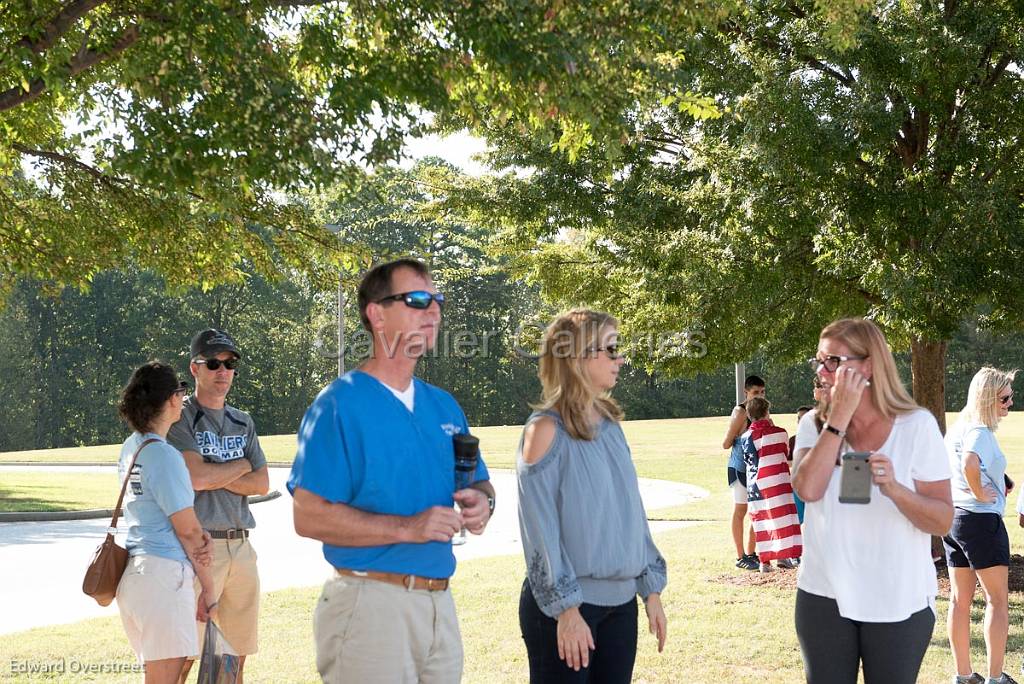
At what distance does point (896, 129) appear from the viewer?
941 cm

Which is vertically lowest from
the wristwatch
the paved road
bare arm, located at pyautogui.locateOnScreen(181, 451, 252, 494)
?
the paved road

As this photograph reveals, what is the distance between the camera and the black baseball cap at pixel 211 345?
18.6 ft

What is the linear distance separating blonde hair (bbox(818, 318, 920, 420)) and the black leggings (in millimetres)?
740

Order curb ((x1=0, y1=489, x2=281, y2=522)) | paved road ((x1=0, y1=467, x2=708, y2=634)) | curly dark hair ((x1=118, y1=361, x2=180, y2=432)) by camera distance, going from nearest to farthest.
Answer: curly dark hair ((x1=118, y1=361, x2=180, y2=432)), paved road ((x1=0, y1=467, x2=708, y2=634)), curb ((x1=0, y1=489, x2=281, y2=522))

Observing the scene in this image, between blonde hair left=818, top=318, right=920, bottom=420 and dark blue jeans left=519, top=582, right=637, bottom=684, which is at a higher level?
blonde hair left=818, top=318, right=920, bottom=420

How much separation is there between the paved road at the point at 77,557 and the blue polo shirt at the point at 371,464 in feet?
21.2

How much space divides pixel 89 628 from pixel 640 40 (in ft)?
22.0

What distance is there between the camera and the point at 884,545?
4.02 m

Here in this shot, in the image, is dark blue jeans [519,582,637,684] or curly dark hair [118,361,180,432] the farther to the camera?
curly dark hair [118,361,180,432]

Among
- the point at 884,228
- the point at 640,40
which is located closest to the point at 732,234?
the point at 884,228

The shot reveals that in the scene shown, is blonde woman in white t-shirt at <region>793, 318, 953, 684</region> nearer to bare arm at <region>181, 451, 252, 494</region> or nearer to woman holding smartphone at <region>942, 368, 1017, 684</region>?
bare arm at <region>181, 451, 252, 494</region>

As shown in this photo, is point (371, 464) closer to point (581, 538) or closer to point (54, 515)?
point (581, 538)

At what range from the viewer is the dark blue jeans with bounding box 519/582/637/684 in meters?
4.08

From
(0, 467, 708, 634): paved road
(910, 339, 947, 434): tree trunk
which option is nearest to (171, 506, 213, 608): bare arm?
(0, 467, 708, 634): paved road
